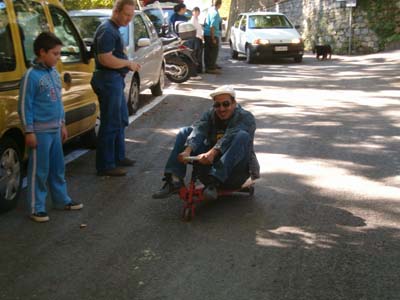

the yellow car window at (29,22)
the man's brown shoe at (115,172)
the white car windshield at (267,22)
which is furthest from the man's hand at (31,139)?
the white car windshield at (267,22)

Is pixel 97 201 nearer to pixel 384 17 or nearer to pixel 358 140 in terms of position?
pixel 358 140

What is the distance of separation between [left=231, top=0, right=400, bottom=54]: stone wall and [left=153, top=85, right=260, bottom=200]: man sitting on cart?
1906 centimetres

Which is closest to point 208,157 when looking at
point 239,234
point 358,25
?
point 239,234

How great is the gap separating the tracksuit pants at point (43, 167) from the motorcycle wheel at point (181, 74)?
977 centimetres

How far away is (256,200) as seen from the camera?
603 centimetres

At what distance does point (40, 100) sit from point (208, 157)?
1.54 m

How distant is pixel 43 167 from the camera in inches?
216

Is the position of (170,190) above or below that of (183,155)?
below

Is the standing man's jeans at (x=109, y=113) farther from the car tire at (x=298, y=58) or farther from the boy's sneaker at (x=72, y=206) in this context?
the car tire at (x=298, y=58)

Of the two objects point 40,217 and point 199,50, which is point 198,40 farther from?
point 40,217

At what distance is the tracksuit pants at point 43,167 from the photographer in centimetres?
543

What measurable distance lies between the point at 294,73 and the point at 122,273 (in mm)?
14319

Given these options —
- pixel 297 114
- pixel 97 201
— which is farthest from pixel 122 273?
pixel 297 114

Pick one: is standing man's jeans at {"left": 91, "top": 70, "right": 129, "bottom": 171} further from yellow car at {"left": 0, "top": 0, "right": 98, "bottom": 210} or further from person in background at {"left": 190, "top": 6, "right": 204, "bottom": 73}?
person in background at {"left": 190, "top": 6, "right": 204, "bottom": 73}
